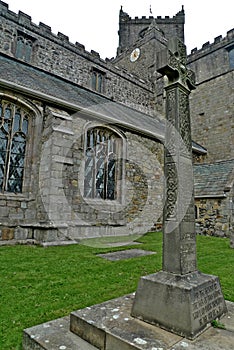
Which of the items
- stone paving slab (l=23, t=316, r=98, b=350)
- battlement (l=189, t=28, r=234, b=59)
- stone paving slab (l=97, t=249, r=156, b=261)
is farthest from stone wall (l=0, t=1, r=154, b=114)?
stone paving slab (l=23, t=316, r=98, b=350)

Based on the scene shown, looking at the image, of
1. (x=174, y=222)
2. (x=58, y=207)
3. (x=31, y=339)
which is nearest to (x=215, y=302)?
(x=174, y=222)

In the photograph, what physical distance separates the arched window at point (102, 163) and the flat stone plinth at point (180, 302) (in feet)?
25.3

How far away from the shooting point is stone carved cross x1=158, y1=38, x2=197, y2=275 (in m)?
2.41

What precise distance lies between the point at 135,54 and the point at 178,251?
82.6 ft

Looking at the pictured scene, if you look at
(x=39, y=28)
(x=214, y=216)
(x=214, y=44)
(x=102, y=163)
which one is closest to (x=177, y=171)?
(x=102, y=163)

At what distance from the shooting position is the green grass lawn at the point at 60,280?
2736 mm

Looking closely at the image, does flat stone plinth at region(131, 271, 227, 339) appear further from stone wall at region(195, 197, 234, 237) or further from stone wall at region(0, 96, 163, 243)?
stone wall at region(195, 197, 234, 237)

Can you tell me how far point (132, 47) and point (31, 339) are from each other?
2678 cm

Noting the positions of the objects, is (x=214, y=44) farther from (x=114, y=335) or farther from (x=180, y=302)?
(x=114, y=335)

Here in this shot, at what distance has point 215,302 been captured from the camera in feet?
7.59

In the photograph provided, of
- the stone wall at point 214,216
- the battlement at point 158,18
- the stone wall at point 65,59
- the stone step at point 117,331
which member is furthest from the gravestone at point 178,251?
the battlement at point 158,18

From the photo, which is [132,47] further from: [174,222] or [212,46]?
[174,222]

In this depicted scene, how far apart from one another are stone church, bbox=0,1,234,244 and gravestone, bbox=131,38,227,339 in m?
1.30

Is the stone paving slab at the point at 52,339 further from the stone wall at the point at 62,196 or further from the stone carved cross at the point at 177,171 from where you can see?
the stone wall at the point at 62,196
